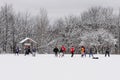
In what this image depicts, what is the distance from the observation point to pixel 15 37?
260 feet

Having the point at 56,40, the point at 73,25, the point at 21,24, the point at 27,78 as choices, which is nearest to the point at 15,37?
the point at 21,24

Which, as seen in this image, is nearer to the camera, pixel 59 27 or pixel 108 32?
pixel 108 32

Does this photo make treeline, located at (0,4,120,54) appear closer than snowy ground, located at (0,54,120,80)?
No

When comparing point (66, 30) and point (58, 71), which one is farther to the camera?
point (66, 30)

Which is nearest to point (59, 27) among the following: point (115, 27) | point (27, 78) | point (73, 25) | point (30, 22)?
point (73, 25)

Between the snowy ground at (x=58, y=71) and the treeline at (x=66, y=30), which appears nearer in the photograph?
the snowy ground at (x=58, y=71)

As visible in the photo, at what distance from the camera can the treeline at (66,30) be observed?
7856cm

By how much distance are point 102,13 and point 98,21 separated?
4.36 m

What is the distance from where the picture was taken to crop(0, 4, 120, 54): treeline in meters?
78.6

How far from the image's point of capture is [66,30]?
89938 millimetres

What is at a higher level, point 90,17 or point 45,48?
point 90,17

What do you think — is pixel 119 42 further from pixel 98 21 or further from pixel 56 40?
pixel 56 40

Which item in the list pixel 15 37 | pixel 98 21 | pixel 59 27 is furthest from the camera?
pixel 59 27

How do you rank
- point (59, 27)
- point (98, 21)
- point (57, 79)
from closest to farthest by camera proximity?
point (57, 79) → point (98, 21) → point (59, 27)
